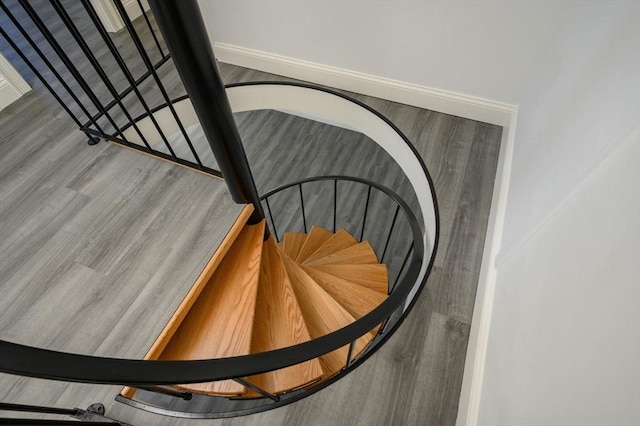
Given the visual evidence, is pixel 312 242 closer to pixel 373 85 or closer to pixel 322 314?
pixel 322 314

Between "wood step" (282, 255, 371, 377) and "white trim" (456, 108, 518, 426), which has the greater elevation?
"white trim" (456, 108, 518, 426)

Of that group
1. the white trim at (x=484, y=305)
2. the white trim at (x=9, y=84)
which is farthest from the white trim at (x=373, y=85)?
the white trim at (x=9, y=84)

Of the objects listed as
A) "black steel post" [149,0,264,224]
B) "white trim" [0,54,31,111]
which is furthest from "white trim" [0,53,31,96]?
"black steel post" [149,0,264,224]

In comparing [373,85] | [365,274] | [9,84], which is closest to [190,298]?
[365,274]

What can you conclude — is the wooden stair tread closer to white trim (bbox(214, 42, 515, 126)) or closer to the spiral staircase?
the spiral staircase

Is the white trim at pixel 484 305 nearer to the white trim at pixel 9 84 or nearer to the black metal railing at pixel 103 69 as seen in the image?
the black metal railing at pixel 103 69

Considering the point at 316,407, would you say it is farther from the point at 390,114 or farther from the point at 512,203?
the point at 390,114

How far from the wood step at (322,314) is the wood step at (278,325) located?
206 millimetres

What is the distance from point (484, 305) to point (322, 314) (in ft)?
3.49

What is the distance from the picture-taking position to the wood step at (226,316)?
167 centimetres

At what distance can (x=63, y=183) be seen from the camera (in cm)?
181

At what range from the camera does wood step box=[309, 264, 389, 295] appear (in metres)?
2.96

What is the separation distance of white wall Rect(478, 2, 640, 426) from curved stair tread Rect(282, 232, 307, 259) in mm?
2319

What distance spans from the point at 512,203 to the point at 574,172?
2.72 ft
